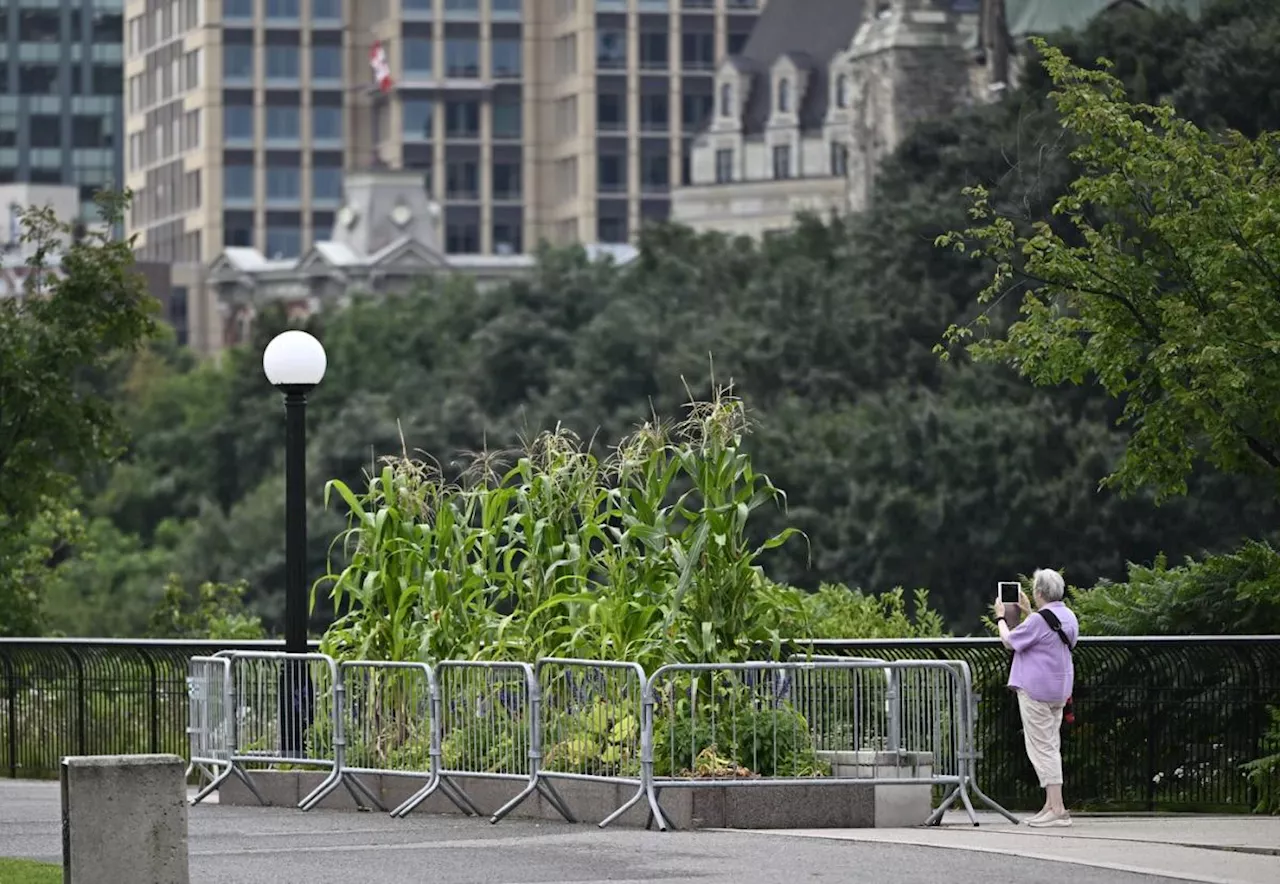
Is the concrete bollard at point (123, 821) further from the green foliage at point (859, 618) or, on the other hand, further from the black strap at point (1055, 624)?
the green foliage at point (859, 618)

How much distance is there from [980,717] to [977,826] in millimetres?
2945

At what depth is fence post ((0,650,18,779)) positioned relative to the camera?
85.4 feet

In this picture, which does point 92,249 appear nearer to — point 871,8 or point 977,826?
point 977,826

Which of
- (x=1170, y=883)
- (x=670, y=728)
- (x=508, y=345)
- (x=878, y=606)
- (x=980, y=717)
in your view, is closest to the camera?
(x=1170, y=883)

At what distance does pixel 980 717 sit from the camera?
21.0 metres

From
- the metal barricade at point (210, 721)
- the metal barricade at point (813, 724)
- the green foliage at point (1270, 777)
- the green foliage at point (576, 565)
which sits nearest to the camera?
the metal barricade at point (813, 724)

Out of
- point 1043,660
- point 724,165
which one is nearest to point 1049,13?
point 1043,660

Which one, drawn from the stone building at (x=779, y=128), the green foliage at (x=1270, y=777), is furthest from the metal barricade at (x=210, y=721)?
the stone building at (x=779, y=128)

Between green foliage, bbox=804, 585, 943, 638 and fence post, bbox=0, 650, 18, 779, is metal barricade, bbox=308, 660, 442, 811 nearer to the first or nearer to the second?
green foliage, bbox=804, 585, 943, 638

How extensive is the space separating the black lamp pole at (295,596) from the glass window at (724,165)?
16321 cm

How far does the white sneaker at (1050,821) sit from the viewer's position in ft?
59.5

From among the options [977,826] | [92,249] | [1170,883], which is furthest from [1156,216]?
[92,249]

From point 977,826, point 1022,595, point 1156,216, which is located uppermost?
point 1156,216

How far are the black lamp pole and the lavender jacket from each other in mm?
4766
